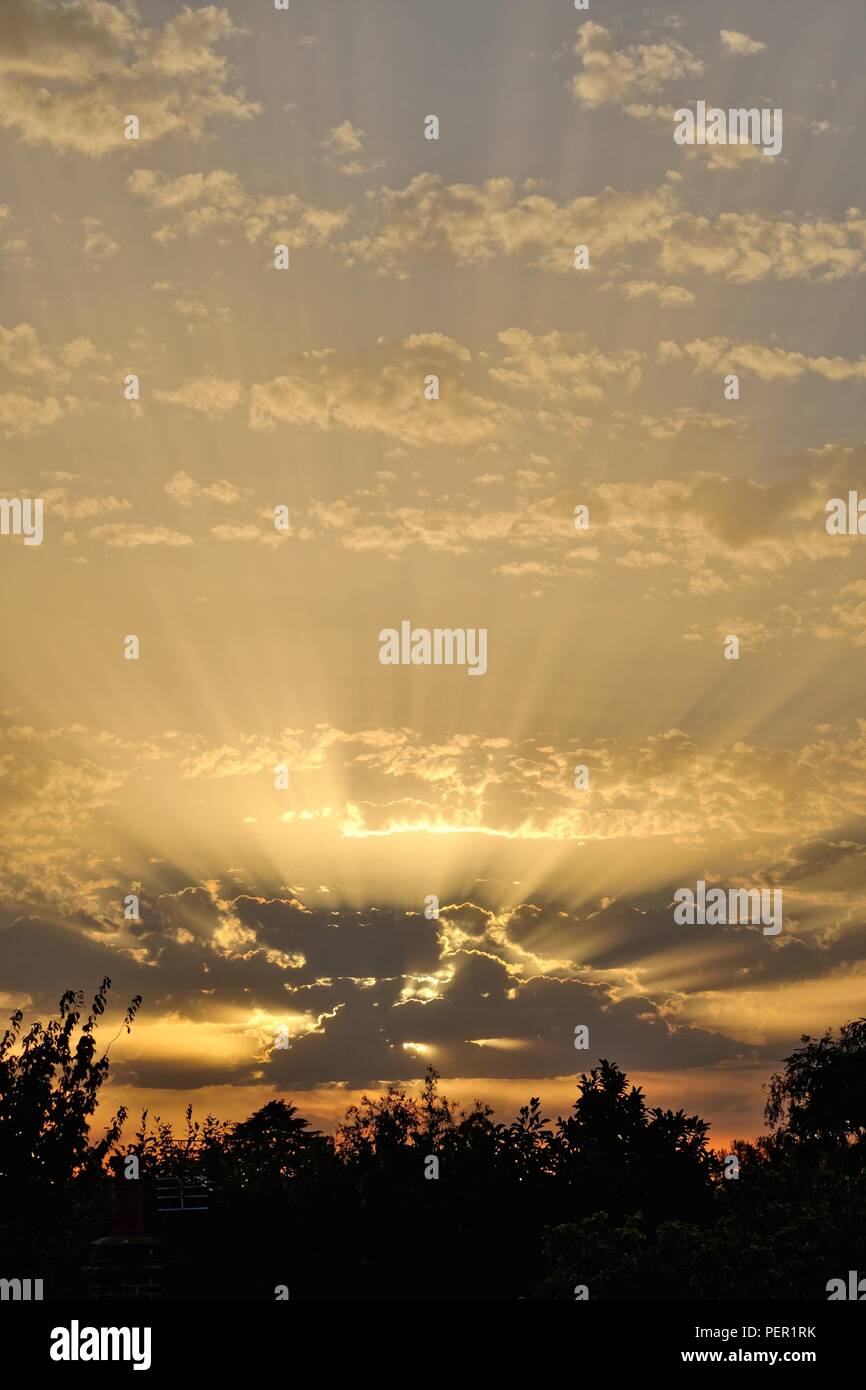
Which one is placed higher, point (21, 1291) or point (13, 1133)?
point (13, 1133)

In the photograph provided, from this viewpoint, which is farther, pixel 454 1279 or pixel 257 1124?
pixel 257 1124

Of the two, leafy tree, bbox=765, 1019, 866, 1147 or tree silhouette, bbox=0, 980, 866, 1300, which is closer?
tree silhouette, bbox=0, 980, 866, 1300

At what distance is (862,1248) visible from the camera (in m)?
36.2

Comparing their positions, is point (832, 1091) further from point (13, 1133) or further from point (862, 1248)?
point (13, 1133)

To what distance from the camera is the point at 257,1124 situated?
84125mm

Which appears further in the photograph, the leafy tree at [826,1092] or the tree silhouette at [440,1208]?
the leafy tree at [826,1092]
